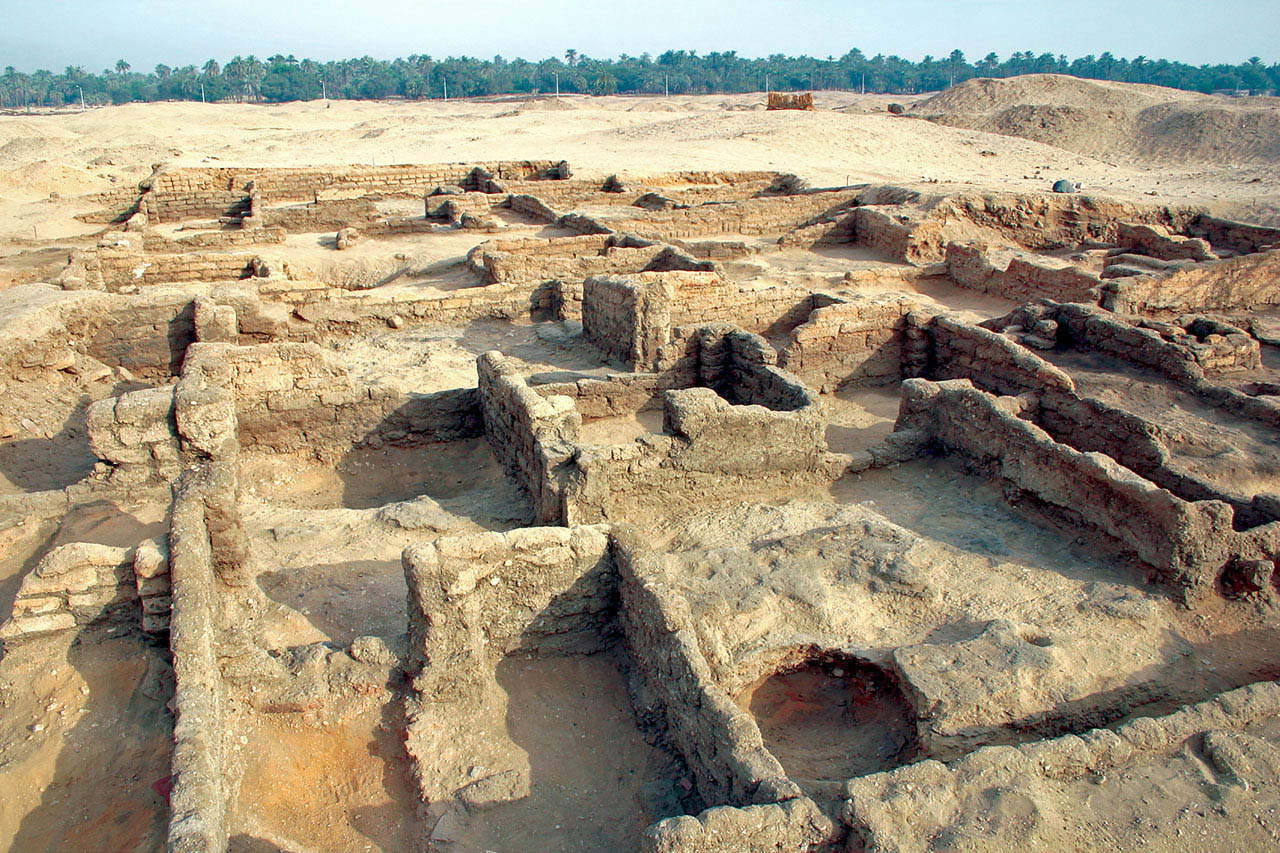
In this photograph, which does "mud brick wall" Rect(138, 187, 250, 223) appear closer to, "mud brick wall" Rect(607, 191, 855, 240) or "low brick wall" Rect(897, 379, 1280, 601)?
"mud brick wall" Rect(607, 191, 855, 240)

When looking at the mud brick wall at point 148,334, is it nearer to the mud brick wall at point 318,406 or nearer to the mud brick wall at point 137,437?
the mud brick wall at point 318,406

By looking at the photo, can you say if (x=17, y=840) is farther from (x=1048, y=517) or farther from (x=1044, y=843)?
(x=1048, y=517)

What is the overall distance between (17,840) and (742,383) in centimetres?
797

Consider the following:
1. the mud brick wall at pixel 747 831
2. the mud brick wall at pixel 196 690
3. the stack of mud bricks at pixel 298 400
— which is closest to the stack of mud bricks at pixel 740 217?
the stack of mud bricks at pixel 298 400

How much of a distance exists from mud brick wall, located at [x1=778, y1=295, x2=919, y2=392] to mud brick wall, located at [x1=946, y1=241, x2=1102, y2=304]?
3.90 m

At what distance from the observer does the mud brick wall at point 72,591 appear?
521 centimetres

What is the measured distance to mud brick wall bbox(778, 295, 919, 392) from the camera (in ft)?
38.0

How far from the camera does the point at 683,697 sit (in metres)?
5.01

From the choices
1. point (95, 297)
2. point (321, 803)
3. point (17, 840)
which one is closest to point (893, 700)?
point (321, 803)

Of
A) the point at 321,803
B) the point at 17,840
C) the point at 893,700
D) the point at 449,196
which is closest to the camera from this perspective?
the point at 17,840

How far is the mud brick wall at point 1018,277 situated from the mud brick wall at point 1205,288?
454mm

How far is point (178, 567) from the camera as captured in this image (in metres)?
5.23

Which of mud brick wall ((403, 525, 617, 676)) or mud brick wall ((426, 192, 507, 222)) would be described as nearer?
mud brick wall ((403, 525, 617, 676))

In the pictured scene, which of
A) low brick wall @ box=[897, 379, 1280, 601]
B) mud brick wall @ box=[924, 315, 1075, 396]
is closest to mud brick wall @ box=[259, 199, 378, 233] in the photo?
mud brick wall @ box=[924, 315, 1075, 396]
